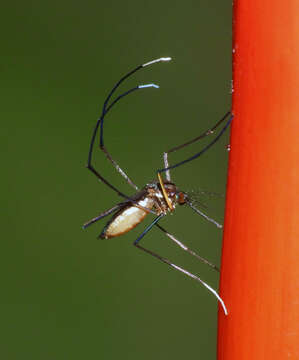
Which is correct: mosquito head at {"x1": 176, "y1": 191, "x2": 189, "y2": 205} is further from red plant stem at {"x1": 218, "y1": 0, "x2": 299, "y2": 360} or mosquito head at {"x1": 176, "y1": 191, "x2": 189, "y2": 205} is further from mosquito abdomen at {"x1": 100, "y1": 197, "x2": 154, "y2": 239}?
red plant stem at {"x1": 218, "y1": 0, "x2": 299, "y2": 360}

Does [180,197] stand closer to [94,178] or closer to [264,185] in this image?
[264,185]

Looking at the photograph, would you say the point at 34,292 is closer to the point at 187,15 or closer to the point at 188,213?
the point at 188,213

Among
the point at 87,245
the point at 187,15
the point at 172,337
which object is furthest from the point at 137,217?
the point at 187,15

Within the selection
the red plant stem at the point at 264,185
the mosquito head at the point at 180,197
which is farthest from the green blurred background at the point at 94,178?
the red plant stem at the point at 264,185

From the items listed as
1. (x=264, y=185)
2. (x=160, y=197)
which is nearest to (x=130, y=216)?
(x=160, y=197)

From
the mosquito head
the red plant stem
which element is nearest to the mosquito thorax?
the mosquito head

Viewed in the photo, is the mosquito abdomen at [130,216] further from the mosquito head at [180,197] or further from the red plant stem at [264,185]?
the red plant stem at [264,185]
